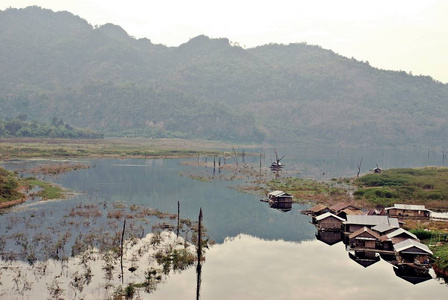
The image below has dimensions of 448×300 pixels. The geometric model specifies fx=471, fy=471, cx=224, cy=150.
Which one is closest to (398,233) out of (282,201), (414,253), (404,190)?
(414,253)

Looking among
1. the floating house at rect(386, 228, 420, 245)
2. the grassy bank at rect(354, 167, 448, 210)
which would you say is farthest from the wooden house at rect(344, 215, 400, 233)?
the grassy bank at rect(354, 167, 448, 210)

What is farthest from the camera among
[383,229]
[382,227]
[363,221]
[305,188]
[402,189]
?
[305,188]

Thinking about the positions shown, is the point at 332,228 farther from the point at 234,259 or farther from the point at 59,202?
the point at 59,202

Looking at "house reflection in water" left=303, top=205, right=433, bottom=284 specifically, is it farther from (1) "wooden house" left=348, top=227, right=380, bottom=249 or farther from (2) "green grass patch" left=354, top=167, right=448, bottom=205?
(2) "green grass patch" left=354, top=167, right=448, bottom=205

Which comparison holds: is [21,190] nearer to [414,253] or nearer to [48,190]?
[48,190]

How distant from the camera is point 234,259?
44.8 m

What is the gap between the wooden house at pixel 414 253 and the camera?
4328 cm

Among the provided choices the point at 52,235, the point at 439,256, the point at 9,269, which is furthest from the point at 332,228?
the point at 9,269

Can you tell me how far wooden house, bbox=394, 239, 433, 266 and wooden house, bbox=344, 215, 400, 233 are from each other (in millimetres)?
9608

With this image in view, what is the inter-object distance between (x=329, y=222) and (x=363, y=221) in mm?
4612

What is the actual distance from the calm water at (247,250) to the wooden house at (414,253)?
171 centimetres

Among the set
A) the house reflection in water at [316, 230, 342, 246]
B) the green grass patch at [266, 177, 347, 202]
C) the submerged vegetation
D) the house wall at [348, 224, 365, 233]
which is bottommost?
the house reflection in water at [316, 230, 342, 246]

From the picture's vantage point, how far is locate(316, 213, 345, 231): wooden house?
5803 centimetres

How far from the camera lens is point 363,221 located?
2163 inches
